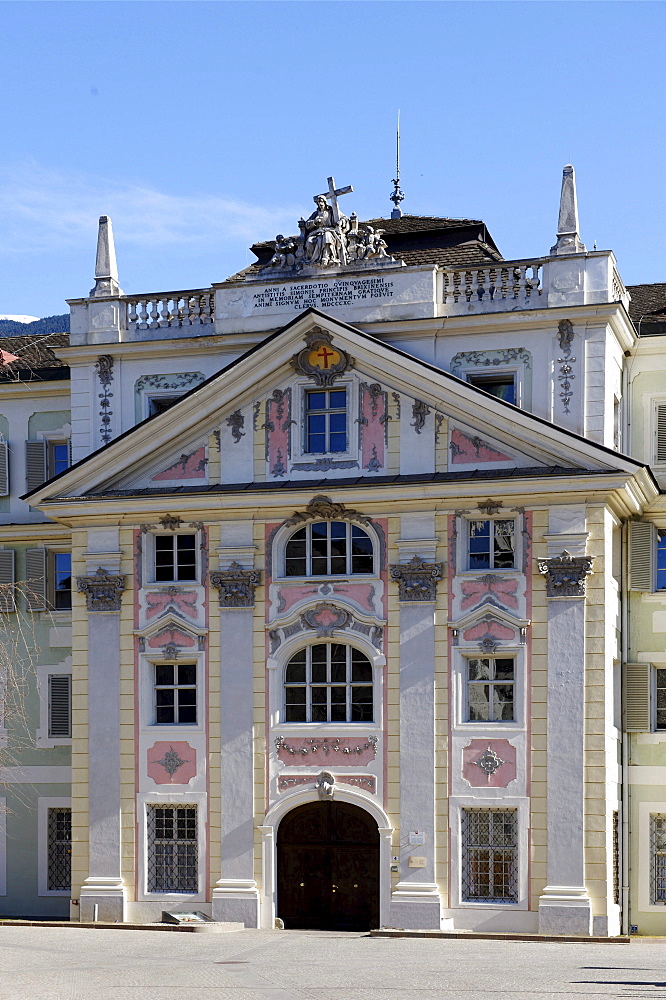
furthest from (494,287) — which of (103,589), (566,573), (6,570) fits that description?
(6,570)

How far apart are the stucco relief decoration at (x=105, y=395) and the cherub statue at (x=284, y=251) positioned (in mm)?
4146

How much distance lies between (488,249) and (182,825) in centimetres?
1471

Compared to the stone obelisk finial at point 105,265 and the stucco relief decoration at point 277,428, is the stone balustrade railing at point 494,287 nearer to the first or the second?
the stucco relief decoration at point 277,428

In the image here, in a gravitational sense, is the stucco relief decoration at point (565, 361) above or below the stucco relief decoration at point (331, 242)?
below

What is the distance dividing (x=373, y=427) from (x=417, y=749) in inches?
255

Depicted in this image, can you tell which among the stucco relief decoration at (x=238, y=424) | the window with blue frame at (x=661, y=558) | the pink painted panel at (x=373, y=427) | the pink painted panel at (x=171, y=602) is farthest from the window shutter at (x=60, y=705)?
the window with blue frame at (x=661, y=558)

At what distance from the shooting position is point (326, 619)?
34.8 meters

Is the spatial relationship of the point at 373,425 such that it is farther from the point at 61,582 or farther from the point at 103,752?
the point at 61,582

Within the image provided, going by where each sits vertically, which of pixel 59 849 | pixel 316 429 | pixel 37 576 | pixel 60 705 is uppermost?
pixel 316 429

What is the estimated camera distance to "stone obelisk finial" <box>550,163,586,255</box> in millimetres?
34625

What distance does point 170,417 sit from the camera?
3550 cm

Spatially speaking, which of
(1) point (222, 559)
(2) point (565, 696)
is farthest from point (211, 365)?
(2) point (565, 696)

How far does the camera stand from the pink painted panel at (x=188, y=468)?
35750 mm

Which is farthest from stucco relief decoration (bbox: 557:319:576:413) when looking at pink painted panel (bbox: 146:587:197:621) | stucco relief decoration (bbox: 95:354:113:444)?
stucco relief decoration (bbox: 95:354:113:444)
